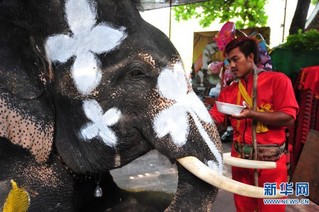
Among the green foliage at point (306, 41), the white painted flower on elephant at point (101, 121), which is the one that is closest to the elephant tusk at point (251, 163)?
the white painted flower on elephant at point (101, 121)

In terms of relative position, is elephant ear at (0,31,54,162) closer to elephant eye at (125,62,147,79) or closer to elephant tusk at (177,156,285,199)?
elephant eye at (125,62,147,79)

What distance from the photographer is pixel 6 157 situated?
66.5 inches

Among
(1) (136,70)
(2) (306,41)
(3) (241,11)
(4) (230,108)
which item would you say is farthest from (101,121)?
(3) (241,11)

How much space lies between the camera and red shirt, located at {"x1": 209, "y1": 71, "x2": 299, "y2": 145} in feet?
7.30

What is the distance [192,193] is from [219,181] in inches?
5.4

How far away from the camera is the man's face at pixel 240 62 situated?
232cm

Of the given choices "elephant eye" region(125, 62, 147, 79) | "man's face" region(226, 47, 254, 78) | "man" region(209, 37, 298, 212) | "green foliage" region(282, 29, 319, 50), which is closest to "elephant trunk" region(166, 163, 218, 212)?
"elephant eye" region(125, 62, 147, 79)

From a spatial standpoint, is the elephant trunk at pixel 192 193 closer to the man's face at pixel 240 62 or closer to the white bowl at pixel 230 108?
the white bowl at pixel 230 108

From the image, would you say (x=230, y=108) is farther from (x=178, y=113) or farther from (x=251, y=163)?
(x=178, y=113)

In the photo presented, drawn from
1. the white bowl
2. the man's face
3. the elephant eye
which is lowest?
the white bowl

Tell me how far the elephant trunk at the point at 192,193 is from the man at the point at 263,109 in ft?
2.69

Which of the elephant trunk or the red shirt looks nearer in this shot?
the elephant trunk

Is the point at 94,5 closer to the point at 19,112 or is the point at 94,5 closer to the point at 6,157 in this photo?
the point at 19,112

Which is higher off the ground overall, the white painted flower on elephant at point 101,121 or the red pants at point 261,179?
the white painted flower on elephant at point 101,121
